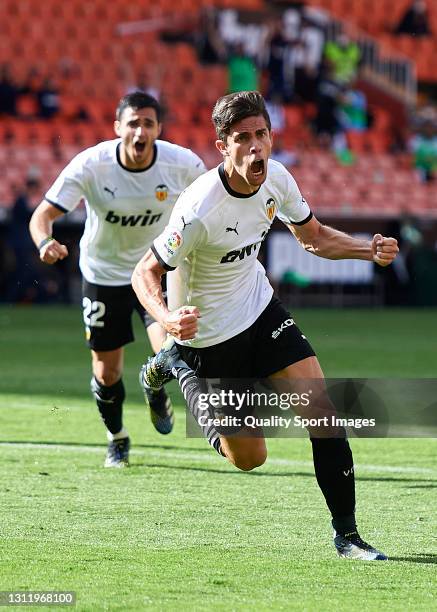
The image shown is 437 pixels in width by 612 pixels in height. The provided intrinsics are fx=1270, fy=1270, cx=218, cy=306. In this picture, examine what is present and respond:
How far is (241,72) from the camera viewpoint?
2875cm

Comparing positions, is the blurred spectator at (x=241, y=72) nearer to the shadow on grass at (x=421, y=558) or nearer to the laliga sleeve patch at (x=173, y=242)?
the laliga sleeve patch at (x=173, y=242)

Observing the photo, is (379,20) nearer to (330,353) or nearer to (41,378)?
(330,353)

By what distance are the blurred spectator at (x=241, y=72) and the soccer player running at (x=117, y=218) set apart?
20.3 metres

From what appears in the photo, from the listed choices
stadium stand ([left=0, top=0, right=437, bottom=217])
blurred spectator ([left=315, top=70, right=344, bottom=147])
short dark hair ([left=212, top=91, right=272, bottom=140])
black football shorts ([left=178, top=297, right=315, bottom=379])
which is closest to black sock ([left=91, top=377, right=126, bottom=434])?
black football shorts ([left=178, top=297, right=315, bottom=379])

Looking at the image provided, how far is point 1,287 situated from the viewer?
2411cm

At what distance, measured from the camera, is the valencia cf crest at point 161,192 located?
8312mm

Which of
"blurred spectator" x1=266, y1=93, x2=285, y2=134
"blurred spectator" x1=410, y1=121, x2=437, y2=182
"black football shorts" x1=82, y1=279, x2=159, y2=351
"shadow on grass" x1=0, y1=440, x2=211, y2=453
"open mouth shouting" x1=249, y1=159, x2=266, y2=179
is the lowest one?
"blurred spectator" x1=410, y1=121, x2=437, y2=182

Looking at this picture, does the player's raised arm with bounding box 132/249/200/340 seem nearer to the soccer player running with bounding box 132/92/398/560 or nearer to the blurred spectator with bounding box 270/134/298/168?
the soccer player running with bounding box 132/92/398/560

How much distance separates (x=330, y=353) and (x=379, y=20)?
20.5m

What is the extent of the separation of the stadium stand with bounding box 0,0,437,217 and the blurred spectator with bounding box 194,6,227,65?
0.19 meters

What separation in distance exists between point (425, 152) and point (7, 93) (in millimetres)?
9841

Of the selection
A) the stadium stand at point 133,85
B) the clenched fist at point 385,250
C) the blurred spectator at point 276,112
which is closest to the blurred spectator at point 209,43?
the stadium stand at point 133,85

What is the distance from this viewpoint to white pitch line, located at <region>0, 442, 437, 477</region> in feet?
26.2

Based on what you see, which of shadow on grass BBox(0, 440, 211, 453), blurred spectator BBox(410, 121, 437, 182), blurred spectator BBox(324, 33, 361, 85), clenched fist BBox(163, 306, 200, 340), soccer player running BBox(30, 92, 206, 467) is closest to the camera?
clenched fist BBox(163, 306, 200, 340)
